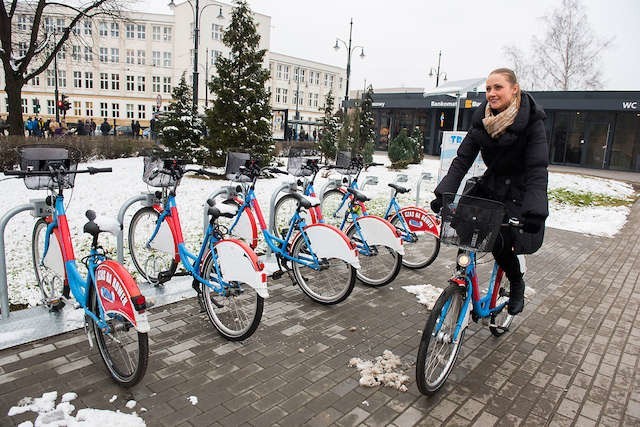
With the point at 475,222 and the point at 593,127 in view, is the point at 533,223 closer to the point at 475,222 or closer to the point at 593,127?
the point at 475,222

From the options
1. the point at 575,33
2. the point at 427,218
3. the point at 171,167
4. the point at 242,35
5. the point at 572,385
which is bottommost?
the point at 572,385

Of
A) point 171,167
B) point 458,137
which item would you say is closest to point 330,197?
point 171,167

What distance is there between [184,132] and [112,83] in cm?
5530

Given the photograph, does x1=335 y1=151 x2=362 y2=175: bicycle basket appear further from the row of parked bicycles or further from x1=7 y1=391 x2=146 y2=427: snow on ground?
x1=7 y1=391 x2=146 y2=427: snow on ground

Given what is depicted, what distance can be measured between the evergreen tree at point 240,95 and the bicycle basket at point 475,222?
10.9m

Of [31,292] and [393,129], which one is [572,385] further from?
[393,129]

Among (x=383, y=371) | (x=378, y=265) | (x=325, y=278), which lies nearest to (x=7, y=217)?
(x=325, y=278)

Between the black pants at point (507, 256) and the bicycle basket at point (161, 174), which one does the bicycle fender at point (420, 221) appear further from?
the bicycle basket at point (161, 174)

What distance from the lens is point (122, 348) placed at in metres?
3.04

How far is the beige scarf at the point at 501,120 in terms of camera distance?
3.16 m

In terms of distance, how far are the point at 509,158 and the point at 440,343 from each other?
4.61ft

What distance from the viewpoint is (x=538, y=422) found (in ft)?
9.58

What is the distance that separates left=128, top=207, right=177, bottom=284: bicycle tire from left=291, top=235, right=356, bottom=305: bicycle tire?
49.6 inches

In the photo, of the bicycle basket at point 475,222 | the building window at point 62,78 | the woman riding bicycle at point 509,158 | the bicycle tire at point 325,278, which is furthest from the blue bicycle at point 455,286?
the building window at point 62,78
